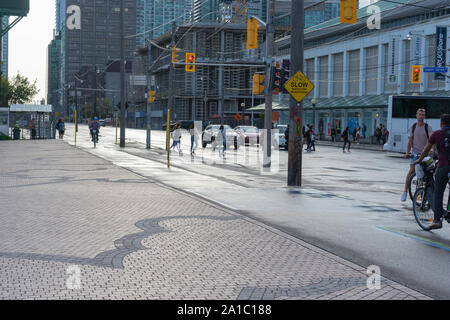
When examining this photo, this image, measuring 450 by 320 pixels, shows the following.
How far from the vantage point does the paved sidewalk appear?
19.5ft

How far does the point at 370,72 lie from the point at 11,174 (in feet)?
167

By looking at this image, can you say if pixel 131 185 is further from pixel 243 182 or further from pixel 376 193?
pixel 376 193

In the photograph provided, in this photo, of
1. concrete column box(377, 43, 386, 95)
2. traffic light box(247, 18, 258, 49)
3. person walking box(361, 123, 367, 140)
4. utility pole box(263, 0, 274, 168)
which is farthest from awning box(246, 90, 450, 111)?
traffic light box(247, 18, 258, 49)

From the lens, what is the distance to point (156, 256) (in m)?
7.54

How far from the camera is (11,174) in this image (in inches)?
741

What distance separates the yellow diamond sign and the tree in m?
60.7

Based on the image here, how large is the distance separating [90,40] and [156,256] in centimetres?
18157

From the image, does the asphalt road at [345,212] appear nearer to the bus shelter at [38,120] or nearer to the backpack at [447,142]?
the backpack at [447,142]

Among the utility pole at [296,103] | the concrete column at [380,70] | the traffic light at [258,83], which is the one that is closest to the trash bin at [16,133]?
the traffic light at [258,83]

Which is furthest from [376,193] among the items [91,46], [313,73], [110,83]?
[91,46]

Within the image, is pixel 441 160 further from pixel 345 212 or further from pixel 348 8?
pixel 348 8

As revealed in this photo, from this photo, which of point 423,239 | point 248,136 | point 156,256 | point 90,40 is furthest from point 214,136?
point 90,40

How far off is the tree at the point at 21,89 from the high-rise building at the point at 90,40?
7640 cm

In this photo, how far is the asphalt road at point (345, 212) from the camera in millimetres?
7473
